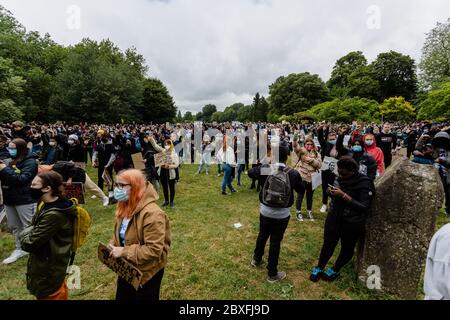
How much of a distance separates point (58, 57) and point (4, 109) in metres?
28.8

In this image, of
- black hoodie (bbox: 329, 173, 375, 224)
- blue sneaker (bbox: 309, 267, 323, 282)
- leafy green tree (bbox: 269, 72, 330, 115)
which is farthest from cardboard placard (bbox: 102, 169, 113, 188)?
leafy green tree (bbox: 269, 72, 330, 115)

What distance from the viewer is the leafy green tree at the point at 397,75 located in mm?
53250

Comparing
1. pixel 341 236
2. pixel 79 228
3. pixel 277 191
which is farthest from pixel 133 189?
pixel 341 236

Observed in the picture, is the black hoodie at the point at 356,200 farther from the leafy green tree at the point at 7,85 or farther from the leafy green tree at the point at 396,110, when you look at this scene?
the leafy green tree at the point at 396,110

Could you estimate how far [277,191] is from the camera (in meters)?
4.16

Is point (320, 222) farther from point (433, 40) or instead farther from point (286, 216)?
point (433, 40)

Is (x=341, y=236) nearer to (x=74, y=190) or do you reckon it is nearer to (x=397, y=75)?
(x=74, y=190)

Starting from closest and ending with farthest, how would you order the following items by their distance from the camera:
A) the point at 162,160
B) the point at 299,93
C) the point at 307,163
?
the point at 307,163 < the point at 162,160 < the point at 299,93

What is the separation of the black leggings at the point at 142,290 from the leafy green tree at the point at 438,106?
93.7 ft

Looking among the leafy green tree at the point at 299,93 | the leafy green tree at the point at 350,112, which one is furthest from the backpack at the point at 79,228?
the leafy green tree at the point at 299,93

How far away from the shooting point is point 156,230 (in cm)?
265

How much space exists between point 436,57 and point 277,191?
4911 centimetres

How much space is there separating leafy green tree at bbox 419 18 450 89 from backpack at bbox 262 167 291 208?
44.7m
